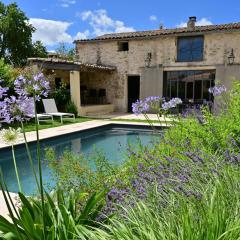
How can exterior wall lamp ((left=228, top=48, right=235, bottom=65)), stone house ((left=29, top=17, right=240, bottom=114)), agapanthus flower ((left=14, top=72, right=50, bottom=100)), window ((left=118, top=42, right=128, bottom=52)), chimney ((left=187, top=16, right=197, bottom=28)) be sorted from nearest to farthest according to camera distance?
agapanthus flower ((left=14, top=72, right=50, bottom=100)), exterior wall lamp ((left=228, top=48, right=235, bottom=65)), stone house ((left=29, top=17, right=240, bottom=114)), chimney ((left=187, top=16, right=197, bottom=28)), window ((left=118, top=42, right=128, bottom=52))

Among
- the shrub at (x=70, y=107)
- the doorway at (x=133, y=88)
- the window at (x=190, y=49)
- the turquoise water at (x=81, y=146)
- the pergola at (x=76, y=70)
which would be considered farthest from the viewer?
the doorway at (x=133, y=88)

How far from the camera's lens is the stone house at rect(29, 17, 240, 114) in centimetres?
1847

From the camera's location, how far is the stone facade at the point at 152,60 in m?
18.5

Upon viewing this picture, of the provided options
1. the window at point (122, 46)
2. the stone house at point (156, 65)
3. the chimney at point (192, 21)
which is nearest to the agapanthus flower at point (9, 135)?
the stone house at point (156, 65)

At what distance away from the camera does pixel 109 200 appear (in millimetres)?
2760

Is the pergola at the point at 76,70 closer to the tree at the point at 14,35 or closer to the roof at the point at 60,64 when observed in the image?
the roof at the point at 60,64

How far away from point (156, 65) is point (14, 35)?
20.5 metres

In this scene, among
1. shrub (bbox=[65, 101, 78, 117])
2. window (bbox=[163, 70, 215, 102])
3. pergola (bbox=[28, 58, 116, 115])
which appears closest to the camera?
pergola (bbox=[28, 58, 116, 115])

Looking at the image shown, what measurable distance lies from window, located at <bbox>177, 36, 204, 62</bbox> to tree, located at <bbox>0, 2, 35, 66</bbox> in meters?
20.6

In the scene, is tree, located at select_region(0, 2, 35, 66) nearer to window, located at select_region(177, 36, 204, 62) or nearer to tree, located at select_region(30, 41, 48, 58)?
tree, located at select_region(30, 41, 48, 58)

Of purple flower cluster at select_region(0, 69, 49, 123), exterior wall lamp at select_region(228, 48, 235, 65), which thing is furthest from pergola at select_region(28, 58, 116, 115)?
purple flower cluster at select_region(0, 69, 49, 123)

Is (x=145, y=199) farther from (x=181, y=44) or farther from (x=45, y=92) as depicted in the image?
(x=181, y=44)

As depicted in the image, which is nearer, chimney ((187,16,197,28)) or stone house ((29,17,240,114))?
stone house ((29,17,240,114))

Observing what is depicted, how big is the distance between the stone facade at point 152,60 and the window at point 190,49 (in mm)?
272
